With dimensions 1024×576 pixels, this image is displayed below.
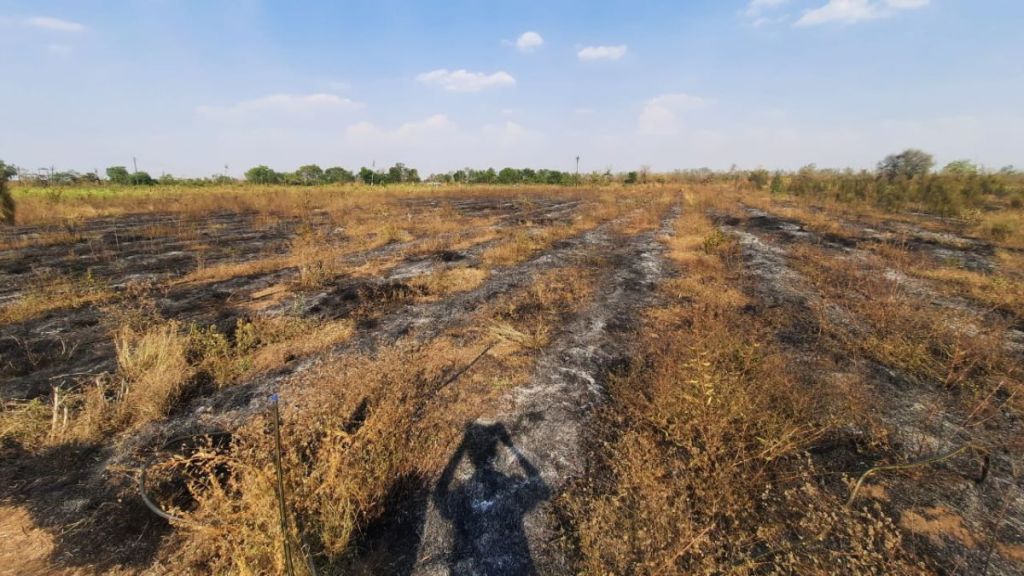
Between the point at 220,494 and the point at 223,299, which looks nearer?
the point at 220,494

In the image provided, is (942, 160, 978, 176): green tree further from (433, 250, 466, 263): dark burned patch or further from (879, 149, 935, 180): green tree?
(433, 250, 466, 263): dark burned patch

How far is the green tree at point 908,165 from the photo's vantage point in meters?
23.8

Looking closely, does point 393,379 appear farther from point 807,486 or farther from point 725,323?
point 725,323

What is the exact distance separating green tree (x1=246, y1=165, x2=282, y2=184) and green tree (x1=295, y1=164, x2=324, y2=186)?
2.30 m

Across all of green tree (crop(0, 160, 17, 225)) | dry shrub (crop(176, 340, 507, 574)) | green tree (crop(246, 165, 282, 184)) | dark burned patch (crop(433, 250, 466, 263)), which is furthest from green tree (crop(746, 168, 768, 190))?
green tree (crop(246, 165, 282, 184))

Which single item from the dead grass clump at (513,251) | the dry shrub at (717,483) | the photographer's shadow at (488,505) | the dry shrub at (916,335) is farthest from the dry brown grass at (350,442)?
the dry shrub at (916,335)

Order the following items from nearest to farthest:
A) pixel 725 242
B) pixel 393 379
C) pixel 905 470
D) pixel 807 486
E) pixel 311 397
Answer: pixel 807 486, pixel 905 470, pixel 311 397, pixel 393 379, pixel 725 242

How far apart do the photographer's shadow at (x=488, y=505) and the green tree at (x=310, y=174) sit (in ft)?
161

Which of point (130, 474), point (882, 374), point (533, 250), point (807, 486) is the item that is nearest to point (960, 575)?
point (807, 486)

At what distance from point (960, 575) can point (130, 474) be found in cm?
607

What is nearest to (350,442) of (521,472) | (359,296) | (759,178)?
(521,472)

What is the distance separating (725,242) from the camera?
36.6 ft

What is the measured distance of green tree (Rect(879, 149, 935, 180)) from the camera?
23.8 metres

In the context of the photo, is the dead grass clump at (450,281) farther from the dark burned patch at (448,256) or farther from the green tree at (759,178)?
the green tree at (759,178)
